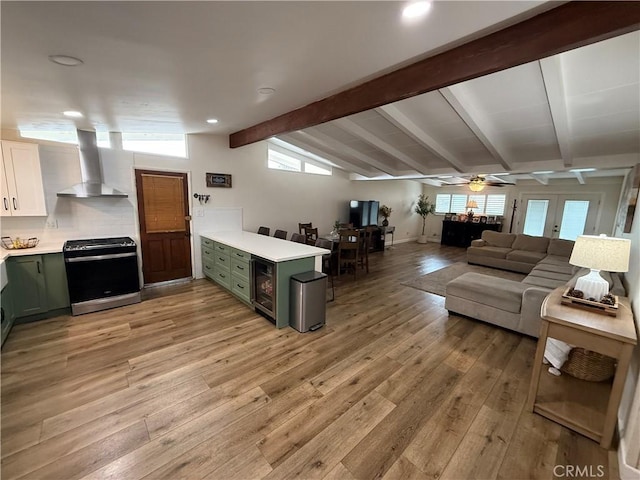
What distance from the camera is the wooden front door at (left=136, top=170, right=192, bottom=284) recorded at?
170 inches

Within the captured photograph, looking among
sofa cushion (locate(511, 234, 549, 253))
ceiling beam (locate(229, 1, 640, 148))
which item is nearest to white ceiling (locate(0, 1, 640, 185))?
ceiling beam (locate(229, 1, 640, 148))

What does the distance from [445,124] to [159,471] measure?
4709mm

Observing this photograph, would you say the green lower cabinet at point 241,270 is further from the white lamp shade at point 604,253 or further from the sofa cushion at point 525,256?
the sofa cushion at point 525,256

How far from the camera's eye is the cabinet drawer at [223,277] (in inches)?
160

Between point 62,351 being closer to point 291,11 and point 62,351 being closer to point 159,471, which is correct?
point 159,471

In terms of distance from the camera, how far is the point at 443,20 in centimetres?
146

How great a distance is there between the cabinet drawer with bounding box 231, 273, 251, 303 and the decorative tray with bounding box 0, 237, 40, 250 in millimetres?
2471

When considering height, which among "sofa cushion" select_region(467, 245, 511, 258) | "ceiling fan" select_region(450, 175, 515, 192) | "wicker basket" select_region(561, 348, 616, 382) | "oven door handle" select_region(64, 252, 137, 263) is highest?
"ceiling fan" select_region(450, 175, 515, 192)

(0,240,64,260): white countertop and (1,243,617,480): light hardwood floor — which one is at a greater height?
(0,240,64,260): white countertop

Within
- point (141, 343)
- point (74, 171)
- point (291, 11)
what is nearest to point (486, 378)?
point (291, 11)

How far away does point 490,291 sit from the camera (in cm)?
331

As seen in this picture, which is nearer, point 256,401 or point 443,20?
point 443,20

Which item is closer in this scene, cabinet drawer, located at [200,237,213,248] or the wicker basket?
the wicker basket

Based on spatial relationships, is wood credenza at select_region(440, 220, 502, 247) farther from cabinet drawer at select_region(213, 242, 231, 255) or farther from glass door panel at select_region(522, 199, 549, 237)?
cabinet drawer at select_region(213, 242, 231, 255)
